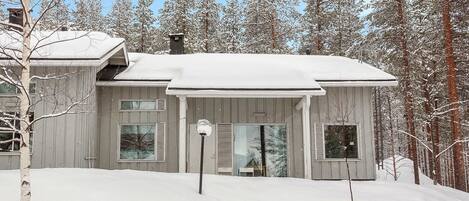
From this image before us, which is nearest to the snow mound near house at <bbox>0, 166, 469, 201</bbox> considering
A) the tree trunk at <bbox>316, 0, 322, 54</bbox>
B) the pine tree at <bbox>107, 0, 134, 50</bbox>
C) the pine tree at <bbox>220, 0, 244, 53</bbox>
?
the tree trunk at <bbox>316, 0, 322, 54</bbox>

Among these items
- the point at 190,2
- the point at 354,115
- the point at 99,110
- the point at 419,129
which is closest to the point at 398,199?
the point at 354,115

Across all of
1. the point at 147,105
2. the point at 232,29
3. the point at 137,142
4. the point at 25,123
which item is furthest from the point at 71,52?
the point at 232,29

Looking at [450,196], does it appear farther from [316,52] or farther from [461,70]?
[316,52]

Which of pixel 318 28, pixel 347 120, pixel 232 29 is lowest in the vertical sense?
pixel 347 120

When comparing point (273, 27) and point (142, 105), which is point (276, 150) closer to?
point (142, 105)

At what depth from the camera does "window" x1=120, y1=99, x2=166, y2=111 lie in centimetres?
1141

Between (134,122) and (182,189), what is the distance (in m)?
4.34

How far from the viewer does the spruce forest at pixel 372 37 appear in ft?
48.5

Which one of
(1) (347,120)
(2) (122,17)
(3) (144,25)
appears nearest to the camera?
(1) (347,120)

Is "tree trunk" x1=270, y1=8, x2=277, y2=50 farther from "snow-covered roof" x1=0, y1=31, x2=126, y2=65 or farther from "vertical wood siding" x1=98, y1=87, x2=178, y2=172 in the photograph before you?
"snow-covered roof" x1=0, y1=31, x2=126, y2=65

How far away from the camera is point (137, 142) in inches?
447

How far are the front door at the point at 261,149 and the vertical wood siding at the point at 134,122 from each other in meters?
1.75

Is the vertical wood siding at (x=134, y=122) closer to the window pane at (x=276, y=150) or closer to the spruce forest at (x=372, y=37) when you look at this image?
the spruce forest at (x=372, y=37)

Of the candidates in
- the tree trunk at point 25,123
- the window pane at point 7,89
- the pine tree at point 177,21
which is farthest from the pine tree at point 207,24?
the tree trunk at point 25,123
